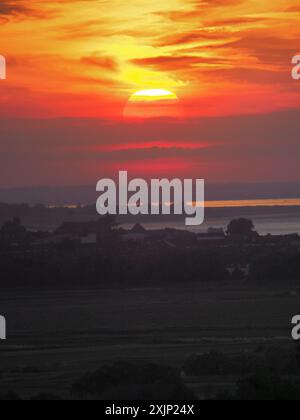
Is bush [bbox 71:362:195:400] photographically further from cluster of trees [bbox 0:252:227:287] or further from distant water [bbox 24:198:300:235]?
distant water [bbox 24:198:300:235]

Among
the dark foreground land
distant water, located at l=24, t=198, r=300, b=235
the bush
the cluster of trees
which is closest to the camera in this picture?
the bush

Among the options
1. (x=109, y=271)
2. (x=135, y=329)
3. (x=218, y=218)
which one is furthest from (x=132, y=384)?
(x=218, y=218)

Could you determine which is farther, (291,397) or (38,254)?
(38,254)

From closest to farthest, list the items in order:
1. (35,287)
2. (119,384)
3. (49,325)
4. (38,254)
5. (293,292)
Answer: (119,384) < (49,325) < (293,292) < (35,287) < (38,254)

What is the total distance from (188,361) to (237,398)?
4.51 m

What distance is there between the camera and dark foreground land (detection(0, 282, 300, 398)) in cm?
1972

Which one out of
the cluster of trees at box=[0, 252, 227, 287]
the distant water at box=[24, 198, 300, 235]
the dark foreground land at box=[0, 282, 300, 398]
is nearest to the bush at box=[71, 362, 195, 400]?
the dark foreground land at box=[0, 282, 300, 398]

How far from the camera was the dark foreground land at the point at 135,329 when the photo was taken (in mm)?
19719

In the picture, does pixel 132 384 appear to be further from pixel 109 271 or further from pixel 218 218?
pixel 218 218

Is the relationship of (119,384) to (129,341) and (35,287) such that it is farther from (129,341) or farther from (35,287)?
(35,287)

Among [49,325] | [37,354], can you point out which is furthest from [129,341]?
[49,325]

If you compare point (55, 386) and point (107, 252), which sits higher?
point (107, 252)

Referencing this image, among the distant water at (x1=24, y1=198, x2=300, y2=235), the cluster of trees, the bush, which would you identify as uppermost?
the distant water at (x1=24, y1=198, x2=300, y2=235)

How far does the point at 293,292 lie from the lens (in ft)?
115
